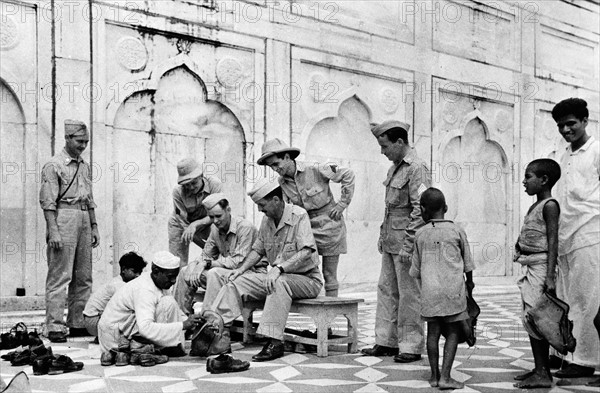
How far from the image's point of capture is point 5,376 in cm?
496

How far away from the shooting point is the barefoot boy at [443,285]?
4.55 meters

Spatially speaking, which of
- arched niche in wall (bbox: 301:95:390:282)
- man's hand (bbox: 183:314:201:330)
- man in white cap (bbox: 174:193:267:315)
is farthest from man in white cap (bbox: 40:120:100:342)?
arched niche in wall (bbox: 301:95:390:282)

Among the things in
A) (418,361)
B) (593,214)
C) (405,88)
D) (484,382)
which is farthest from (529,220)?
(405,88)

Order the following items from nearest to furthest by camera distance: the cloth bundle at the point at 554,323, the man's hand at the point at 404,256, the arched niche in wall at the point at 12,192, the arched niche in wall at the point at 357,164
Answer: the cloth bundle at the point at 554,323, the man's hand at the point at 404,256, the arched niche in wall at the point at 12,192, the arched niche in wall at the point at 357,164

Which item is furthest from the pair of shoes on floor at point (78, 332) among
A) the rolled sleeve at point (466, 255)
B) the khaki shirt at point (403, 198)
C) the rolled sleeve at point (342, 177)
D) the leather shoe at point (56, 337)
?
the rolled sleeve at point (466, 255)

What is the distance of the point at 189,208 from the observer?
738 centimetres

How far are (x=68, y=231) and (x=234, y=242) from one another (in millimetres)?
1675

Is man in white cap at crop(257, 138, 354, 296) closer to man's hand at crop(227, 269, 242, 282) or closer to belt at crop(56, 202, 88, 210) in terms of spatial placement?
man's hand at crop(227, 269, 242, 282)

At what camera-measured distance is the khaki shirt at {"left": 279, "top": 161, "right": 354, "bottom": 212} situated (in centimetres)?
662

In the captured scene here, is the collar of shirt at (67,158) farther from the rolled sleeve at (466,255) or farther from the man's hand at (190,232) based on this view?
the rolled sleeve at (466,255)

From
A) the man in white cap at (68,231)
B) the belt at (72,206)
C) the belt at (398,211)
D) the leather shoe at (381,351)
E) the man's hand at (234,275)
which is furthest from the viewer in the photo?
the belt at (72,206)

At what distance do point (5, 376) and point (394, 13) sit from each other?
9375mm

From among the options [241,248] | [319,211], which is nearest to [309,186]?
[319,211]

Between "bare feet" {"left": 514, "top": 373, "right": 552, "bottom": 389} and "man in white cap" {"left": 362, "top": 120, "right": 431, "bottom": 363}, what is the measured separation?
1017 millimetres
